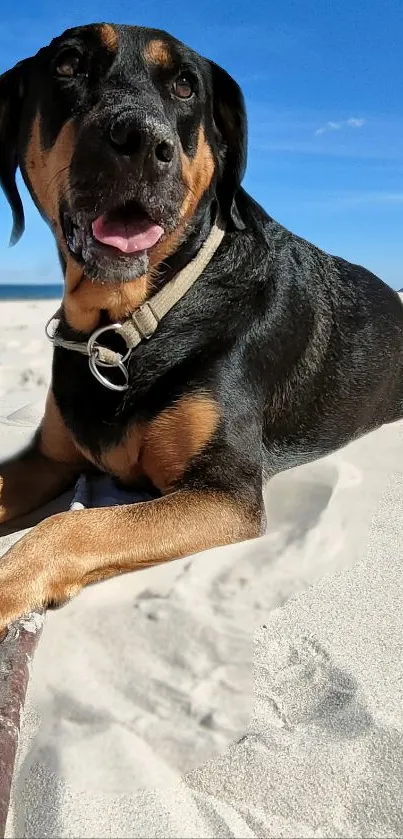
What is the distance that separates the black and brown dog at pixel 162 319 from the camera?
2799 mm

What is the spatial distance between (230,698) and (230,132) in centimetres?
284

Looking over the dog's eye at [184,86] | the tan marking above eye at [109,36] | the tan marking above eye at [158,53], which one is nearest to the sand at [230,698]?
the dog's eye at [184,86]

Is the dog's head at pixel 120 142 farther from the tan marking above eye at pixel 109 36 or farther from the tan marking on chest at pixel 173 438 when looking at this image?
the tan marking on chest at pixel 173 438

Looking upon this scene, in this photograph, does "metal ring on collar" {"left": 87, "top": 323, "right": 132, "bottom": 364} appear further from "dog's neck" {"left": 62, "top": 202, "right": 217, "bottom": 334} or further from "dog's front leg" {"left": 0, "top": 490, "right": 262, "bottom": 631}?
"dog's front leg" {"left": 0, "top": 490, "right": 262, "bottom": 631}

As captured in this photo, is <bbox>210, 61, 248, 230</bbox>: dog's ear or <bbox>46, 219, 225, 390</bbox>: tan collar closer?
<bbox>46, 219, 225, 390</bbox>: tan collar

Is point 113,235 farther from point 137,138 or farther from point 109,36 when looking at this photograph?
point 109,36

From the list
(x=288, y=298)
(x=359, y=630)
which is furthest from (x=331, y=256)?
(x=359, y=630)

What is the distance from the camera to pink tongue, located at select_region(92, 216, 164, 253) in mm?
3023

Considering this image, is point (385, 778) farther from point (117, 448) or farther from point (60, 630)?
point (117, 448)

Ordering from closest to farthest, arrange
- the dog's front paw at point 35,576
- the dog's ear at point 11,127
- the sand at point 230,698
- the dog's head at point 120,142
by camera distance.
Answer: the sand at point 230,698
the dog's front paw at point 35,576
the dog's head at point 120,142
the dog's ear at point 11,127

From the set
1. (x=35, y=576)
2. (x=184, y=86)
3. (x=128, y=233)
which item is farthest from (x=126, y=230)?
(x=35, y=576)

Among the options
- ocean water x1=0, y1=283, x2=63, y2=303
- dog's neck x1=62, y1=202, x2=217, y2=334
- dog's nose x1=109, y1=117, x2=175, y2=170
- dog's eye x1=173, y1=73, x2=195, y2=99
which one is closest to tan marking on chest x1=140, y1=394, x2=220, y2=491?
dog's neck x1=62, y1=202, x2=217, y2=334

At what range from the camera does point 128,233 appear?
10.1 feet

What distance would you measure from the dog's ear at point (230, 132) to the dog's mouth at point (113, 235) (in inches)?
25.5
